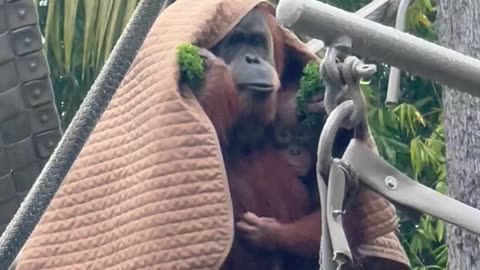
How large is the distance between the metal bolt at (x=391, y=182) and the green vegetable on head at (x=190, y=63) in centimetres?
51

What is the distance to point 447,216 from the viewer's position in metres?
1.11

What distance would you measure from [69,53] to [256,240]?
2351 millimetres

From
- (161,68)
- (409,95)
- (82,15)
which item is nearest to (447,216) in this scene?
(161,68)

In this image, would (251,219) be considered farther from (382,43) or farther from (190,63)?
(382,43)

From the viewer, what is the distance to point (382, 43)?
1069 mm

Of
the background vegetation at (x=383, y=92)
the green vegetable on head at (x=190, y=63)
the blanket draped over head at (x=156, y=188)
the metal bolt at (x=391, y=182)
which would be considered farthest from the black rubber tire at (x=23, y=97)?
the background vegetation at (x=383, y=92)

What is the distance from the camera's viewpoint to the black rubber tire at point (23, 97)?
1.87 meters

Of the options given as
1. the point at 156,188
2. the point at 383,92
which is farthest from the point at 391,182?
the point at 383,92

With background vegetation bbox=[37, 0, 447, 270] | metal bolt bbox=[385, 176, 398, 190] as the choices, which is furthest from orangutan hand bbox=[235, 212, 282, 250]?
background vegetation bbox=[37, 0, 447, 270]

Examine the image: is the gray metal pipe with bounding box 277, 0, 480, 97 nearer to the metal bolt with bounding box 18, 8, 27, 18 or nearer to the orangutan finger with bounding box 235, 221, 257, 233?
the orangutan finger with bounding box 235, 221, 257, 233

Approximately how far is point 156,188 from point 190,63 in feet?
0.46

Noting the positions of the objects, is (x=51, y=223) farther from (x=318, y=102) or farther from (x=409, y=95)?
(x=409, y=95)

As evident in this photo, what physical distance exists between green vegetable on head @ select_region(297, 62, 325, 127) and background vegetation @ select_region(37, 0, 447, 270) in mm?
2079

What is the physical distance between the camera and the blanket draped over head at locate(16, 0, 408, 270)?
154cm
